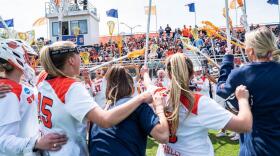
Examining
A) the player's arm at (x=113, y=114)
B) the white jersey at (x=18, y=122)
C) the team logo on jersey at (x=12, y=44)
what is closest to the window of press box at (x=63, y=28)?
the team logo on jersey at (x=12, y=44)

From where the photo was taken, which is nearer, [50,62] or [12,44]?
[50,62]

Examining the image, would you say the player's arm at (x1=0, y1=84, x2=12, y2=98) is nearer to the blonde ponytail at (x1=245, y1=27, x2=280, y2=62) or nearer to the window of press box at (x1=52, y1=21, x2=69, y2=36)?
the blonde ponytail at (x1=245, y1=27, x2=280, y2=62)

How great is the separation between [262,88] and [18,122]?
6.47 feet

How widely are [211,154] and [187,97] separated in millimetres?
566

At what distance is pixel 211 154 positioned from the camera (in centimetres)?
310

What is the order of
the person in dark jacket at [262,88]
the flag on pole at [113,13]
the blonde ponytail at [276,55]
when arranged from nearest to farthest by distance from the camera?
the person in dark jacket at [262,88] → the blonde ponytail at [276,55] → the flag on pole at [113,13]

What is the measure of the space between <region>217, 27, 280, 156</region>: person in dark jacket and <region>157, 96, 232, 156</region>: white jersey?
1.11ft

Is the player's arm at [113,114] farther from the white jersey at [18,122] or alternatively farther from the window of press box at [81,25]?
the window of press box at [81,25]

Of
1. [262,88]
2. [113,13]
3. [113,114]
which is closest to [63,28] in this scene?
[113,13]

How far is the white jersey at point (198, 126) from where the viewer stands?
2.84 meters

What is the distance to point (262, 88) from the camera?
2.97 m

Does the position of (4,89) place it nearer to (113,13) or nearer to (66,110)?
(66,110)

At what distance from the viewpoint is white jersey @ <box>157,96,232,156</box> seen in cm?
284

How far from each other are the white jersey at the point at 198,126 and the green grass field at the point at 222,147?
210 inches
